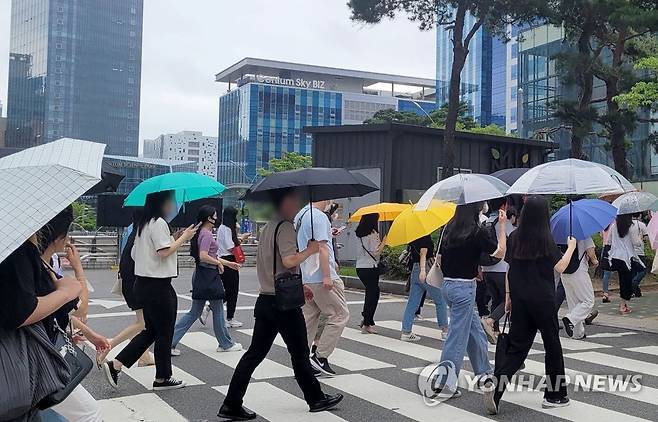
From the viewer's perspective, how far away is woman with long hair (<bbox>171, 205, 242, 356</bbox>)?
818 cm

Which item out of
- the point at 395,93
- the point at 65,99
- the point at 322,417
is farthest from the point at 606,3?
the point at 65,99

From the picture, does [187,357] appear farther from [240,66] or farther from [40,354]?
[240,66]

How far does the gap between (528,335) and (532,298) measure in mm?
322

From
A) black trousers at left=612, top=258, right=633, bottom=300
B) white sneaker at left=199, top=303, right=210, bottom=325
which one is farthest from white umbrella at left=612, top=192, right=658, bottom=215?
white sneaker at left=199, top=303, right=210, bottom=325

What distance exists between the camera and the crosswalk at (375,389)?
573 centimetres

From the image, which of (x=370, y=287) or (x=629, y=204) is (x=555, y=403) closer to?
(x=370, y=287)

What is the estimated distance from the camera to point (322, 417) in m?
5.64

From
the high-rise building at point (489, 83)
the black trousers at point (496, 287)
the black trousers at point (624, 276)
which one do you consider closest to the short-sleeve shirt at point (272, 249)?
the black trousers at point (496, 287)

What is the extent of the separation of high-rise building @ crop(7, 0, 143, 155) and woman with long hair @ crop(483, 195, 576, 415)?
115446 mm

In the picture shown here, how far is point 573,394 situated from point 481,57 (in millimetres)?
109284

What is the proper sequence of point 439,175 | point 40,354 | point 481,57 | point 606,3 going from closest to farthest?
point 40,354
point 606,3
point 439,175
point 481,57

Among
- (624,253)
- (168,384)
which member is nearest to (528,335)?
(168,384)

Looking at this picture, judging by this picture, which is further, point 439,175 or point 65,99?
point 65,99

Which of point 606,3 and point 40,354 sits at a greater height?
point 606,3
